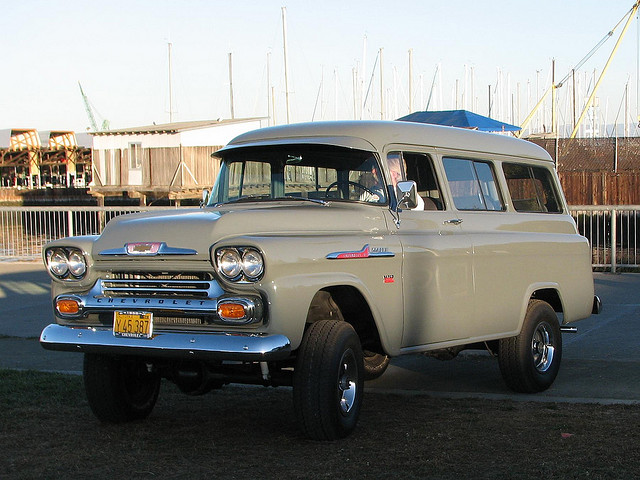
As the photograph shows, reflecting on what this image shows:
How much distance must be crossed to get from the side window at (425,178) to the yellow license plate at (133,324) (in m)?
2.47

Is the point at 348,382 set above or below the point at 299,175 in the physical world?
below

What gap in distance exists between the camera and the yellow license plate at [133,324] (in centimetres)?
601

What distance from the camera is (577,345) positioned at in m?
10.1

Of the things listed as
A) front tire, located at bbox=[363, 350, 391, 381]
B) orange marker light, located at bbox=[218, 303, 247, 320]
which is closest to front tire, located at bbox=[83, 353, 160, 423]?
orange marker light, located at bbox=[218, 303, 247, 320]

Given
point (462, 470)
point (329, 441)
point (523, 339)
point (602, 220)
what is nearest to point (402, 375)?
point (523, 339)

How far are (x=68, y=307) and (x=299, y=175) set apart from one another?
2.06 metres

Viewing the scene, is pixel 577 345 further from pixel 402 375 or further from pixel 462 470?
pixel 462 470

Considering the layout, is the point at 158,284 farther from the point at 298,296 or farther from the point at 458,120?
the point at 458,120

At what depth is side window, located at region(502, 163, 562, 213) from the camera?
8531 millimetres

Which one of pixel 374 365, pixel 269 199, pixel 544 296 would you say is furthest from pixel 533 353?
pixel 269 199

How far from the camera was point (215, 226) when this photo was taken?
5.98 metres

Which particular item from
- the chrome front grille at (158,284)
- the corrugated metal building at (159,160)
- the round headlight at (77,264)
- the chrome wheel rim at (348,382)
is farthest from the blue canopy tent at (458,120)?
the corrugated metal building at (159,160)

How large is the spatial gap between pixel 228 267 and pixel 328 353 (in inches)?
33.8

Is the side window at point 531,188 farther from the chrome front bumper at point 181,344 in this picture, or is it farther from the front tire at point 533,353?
the chrome front bumper at point 181,344
